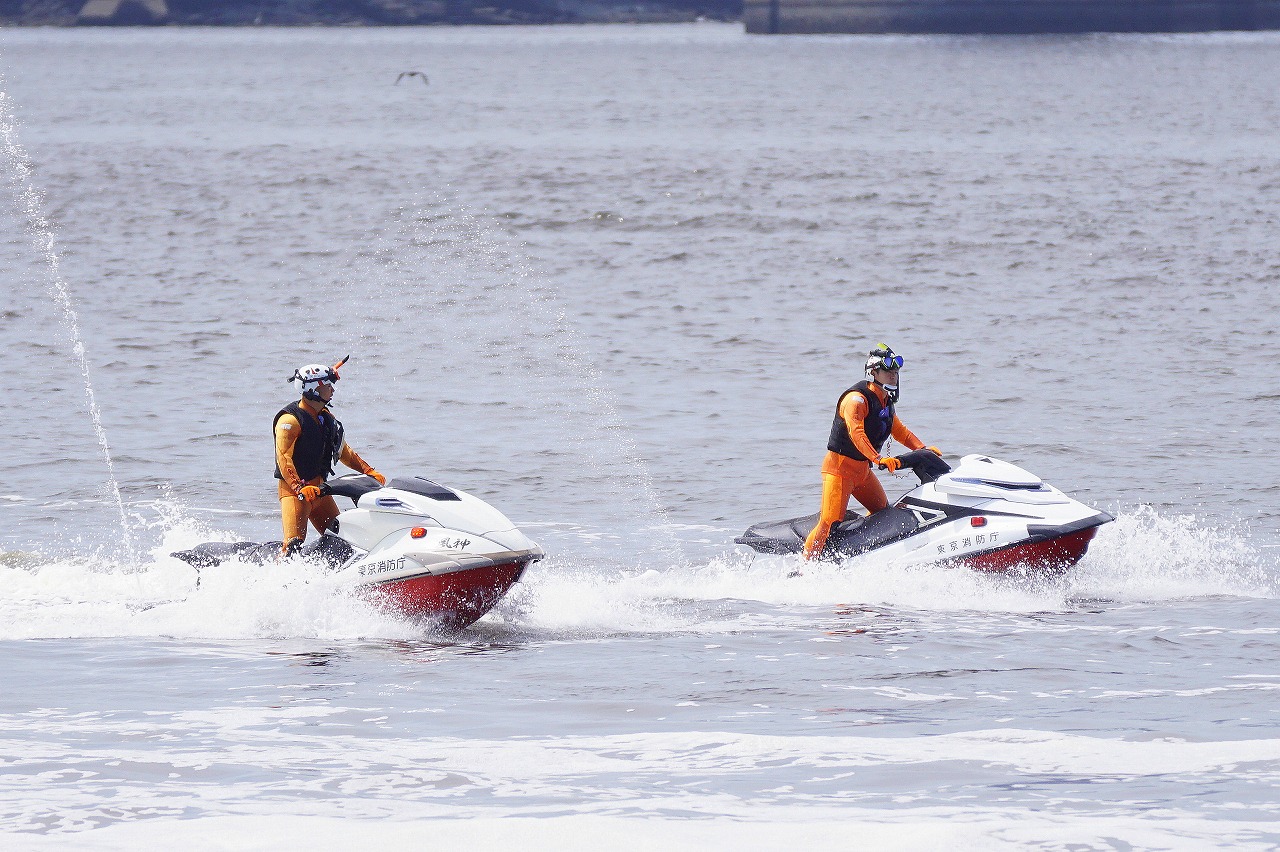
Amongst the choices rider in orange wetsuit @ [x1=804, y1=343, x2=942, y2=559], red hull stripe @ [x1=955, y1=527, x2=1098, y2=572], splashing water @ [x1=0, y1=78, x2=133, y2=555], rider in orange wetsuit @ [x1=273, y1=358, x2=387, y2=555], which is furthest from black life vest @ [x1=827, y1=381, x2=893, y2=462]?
splashing water @ [x1=0, y1=78, x2=133, y2=555]

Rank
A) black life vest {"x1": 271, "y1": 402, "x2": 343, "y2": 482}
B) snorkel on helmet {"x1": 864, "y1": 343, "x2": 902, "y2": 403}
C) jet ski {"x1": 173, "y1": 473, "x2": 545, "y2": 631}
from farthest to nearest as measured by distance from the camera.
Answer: snorkel on helmet {"x1": 864, "y1": 343, "x2": 902, "y2": 403}
black life vest {"x1": 271, "y1": 402, "x2": 343, "y2": 482}
jet ski {"x1": 173, "y1": 473, "x2": 545, "y2": 631}

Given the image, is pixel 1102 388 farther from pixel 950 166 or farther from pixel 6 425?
pixel 950 166

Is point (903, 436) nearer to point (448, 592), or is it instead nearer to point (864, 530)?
point (864, 530)

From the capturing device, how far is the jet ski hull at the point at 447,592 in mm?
12578

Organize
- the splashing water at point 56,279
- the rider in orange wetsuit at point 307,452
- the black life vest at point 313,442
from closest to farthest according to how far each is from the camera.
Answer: the rider in orange wetsuit at point 307,452 → the black life vest at point 313,442 → the splashing water at point 56,279

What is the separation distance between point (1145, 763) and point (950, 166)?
54.5 metres

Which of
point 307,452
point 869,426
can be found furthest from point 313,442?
point 869,426

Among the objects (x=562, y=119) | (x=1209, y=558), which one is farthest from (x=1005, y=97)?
(x=1209, y=558)

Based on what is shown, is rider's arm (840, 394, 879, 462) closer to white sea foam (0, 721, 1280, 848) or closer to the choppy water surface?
the choppy water surface

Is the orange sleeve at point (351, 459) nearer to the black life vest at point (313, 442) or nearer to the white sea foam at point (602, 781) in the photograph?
the black life vest at point (313, 442)

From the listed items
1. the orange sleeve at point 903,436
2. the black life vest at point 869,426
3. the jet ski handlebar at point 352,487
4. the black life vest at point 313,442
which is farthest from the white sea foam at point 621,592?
the orange sleeve at point 903,436

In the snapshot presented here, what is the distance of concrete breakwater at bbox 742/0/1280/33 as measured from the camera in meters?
160

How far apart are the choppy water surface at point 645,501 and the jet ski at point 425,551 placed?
0.26m

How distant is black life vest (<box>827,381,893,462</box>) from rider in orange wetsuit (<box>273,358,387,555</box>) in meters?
3.55
